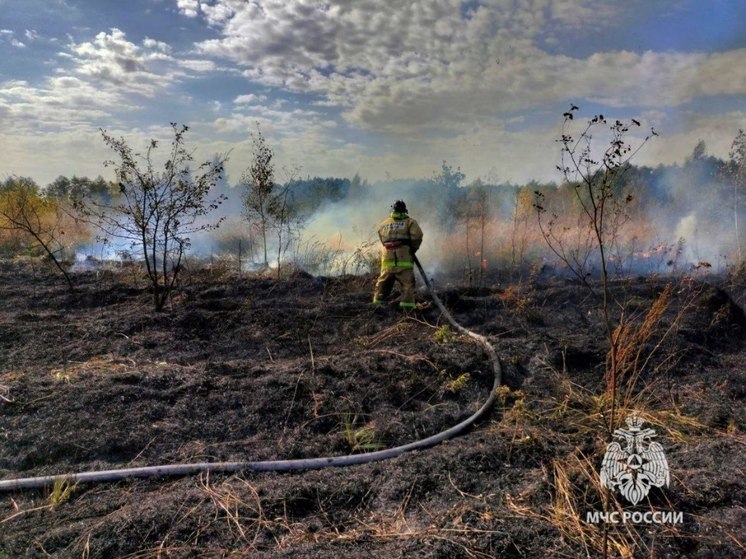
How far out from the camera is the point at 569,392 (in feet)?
14.8

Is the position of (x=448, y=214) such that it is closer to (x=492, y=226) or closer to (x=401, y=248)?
(x=492, y=226)

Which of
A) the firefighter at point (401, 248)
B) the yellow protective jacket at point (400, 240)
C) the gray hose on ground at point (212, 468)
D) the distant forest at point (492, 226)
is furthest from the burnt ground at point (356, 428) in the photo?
the distant forest at point (492, 226)

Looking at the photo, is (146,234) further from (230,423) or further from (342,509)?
(342,509)

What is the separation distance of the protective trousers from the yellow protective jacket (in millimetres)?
66

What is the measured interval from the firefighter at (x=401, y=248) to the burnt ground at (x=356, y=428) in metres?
0.51

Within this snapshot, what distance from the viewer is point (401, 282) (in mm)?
7762

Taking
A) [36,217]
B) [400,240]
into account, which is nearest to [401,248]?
[400,240]

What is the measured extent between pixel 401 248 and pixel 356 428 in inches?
159

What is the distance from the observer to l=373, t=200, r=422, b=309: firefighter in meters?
7.68

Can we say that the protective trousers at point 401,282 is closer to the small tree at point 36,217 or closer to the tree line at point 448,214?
the tree line at point 448,214

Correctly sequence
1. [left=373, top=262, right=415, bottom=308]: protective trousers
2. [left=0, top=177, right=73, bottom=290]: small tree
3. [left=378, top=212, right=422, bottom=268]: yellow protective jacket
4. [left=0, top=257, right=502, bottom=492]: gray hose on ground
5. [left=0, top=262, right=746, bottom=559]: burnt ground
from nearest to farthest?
[left=0, top=262, right=746, bottom=559]: burnt ground
[left=0, top=257, right=502, bottom=492]: gray hose on ground
[left=373, top=262, right=415, bottom=308]: protective trousers
[left=378, top=212, right=422, bottom=268]: yellow protective jacket
[left=0, top=177, right=73, bottom=290]: small tree

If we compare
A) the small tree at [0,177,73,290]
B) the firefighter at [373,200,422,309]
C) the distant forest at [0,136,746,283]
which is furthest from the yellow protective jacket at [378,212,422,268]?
the small tree at [0,177,73,290]

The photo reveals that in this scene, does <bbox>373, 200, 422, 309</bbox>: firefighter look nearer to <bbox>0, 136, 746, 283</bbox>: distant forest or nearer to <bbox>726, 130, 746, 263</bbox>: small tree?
<bbox>0, 136, 746, 283</bbox>: distant forest

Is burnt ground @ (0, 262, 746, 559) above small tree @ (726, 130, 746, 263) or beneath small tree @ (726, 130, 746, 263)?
beneath
